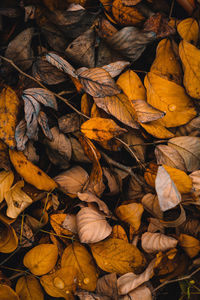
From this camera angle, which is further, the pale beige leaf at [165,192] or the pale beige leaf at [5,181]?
the pale beige leaf at [5,181]

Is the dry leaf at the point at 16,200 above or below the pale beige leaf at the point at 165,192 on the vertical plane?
below

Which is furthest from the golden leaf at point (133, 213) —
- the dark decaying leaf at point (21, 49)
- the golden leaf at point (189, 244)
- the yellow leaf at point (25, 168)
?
the dark decaying leaf at point (21, 49)

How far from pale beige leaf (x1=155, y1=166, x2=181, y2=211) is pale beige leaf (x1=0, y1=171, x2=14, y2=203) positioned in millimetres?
344

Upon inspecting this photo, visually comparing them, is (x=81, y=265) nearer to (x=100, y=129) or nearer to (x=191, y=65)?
(x=100, y=129)

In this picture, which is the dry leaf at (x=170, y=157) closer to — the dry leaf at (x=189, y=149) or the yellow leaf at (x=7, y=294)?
the dry leaf at (x=189, y=149)

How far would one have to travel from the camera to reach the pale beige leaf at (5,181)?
0.64 meters

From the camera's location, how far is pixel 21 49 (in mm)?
667

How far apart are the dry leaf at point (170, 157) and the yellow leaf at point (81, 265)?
290 millimetres

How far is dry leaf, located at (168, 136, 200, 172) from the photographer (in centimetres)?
65

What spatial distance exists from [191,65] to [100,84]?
0.22 meters

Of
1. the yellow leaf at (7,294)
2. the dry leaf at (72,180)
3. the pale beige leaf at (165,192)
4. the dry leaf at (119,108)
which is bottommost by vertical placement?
the yellow leaf at (7,294)

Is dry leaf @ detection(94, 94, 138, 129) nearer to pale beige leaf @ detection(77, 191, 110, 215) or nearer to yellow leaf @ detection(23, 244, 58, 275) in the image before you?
pale beige leaf @ detection(77, 191, 110, 215)

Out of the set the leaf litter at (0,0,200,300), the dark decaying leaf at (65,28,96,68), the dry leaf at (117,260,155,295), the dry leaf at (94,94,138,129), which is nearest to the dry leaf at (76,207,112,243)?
the leaf litter at (0,0,200,300)

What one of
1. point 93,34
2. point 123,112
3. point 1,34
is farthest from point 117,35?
point 1,34
